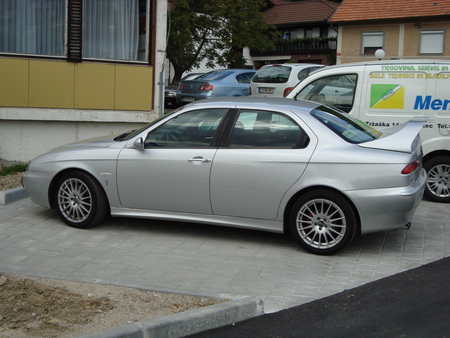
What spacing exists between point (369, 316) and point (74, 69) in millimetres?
7810

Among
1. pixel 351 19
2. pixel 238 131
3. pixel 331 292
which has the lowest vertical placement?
pixel 331 292

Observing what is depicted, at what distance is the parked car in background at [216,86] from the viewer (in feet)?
63.4

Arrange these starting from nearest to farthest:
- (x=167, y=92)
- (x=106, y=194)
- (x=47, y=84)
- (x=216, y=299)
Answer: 1. (x=216, y=299)
2. (x=106, y=194)
3. (x=47, y=84)
4. (x=167, y=92)

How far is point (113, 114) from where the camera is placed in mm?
11203

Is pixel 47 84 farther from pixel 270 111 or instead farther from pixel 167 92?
pixel 167 92

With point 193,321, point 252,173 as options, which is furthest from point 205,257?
point 193,321

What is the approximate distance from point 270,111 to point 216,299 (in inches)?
96.4

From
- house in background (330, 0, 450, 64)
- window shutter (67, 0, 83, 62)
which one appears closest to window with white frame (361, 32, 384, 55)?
house in background (330, 0, 450, 64)

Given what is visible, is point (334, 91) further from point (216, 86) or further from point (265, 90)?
point (216, 86)

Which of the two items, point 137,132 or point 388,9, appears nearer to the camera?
point 137,132

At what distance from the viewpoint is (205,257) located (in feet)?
20.6

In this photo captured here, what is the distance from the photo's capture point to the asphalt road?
4.50 metres

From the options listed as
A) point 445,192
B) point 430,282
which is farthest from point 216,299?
point 445,192

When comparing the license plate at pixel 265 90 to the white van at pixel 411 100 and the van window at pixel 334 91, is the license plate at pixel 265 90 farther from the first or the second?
the white van at pixel 411 100
